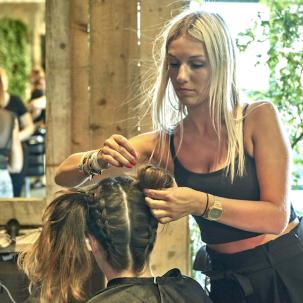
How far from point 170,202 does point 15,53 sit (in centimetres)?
191

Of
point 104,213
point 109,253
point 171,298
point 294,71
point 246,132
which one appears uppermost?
point 294,71

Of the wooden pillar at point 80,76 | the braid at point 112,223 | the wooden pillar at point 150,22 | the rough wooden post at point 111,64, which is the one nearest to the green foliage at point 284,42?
the wooden pillar at point 150,22

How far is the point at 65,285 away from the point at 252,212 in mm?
527

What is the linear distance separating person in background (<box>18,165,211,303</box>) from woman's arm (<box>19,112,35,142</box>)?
1.29 m

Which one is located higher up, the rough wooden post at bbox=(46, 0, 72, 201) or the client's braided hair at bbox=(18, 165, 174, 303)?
the rough wooden post at bbox=(46, 0, 72, 201)

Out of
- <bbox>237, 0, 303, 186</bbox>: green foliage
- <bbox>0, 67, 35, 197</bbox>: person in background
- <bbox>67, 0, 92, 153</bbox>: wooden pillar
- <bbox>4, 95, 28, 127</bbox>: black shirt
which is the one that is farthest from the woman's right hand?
<bbox>4, 95, 28, 127</bbox>: black shirt

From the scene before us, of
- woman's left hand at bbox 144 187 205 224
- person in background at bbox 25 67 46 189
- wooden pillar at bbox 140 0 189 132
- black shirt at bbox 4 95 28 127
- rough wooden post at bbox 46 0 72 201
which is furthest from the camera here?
black shirt at bbox 4 95 28 127

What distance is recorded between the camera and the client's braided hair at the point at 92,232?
1519mm

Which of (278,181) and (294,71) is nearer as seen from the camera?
(278,181)

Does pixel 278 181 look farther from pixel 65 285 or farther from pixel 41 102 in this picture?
pixel 41 102

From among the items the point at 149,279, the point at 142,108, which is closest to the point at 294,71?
the point at 142,108

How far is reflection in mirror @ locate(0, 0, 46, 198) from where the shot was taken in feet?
9.04

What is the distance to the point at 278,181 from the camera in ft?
5.27

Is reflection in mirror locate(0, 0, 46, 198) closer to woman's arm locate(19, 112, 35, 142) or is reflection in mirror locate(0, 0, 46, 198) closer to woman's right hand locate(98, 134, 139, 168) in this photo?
woman's arm locate(19, 112, 35, 142)
